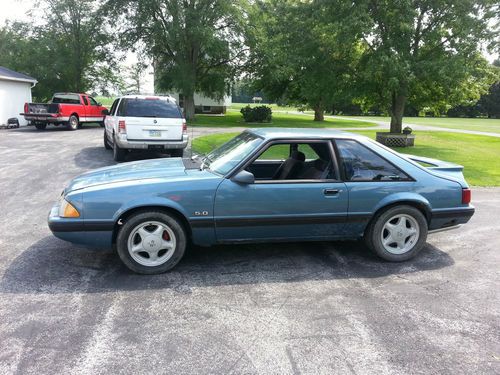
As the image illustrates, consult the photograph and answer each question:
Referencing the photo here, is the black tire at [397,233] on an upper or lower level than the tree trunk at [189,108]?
lower

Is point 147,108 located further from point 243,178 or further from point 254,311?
point 254,311

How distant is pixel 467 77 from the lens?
15.3m

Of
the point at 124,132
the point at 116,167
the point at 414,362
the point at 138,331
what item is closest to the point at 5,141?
the point at 124,132

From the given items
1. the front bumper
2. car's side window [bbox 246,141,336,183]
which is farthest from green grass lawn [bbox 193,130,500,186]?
the front bumper

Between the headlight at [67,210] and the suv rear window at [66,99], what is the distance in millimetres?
21090

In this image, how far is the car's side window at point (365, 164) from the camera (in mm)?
4625

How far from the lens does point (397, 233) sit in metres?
4.73

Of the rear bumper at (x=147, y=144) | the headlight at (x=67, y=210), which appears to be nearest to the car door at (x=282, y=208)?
the headlight at (x=67, y=210)

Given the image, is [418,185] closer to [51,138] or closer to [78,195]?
[78,195]

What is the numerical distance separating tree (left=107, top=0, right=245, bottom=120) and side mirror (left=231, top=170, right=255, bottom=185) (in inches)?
963

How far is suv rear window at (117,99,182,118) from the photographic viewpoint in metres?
10.7

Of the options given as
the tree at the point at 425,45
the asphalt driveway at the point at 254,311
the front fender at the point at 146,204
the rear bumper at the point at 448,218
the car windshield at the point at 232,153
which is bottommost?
the asphalt driveway at the point at 254,311

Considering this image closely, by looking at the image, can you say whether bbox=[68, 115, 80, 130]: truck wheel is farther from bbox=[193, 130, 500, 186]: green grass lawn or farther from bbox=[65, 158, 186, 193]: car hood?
bbox=[65, 158, 186, 193]: car hood

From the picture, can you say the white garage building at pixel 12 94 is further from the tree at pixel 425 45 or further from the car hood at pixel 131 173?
the car hood at pixel 131 173
